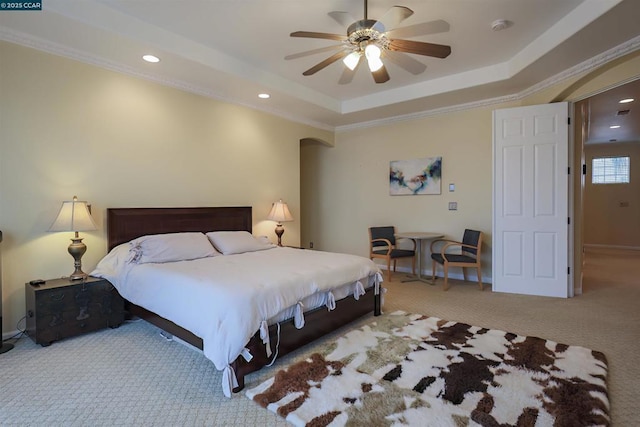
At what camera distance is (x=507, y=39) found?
138 inches

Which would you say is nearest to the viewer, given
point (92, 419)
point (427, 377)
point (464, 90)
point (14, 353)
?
point (92, 419)

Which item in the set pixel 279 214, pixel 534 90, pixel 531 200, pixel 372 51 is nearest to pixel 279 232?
pixel 279 214

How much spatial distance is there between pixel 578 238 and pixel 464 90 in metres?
2.55

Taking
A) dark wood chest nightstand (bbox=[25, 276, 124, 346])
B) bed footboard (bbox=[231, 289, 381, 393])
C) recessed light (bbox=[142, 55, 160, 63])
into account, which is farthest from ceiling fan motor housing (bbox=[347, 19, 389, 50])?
dark wood chest nightstand (bbox=[25, 276, 124, 346])

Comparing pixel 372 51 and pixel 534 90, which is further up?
pixel 534 90

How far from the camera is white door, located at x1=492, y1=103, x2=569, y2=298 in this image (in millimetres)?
4180

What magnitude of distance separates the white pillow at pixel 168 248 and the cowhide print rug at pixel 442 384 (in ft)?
5.65

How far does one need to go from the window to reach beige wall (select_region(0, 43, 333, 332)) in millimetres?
9318

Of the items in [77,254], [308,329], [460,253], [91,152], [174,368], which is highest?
[91,152]

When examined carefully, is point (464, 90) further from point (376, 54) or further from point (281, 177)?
point (281, 177)

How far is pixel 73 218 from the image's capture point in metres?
3.04

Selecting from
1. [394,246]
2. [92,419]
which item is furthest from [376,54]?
[394,246]

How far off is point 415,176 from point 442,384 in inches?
157

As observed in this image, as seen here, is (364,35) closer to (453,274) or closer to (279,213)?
(279,213)
